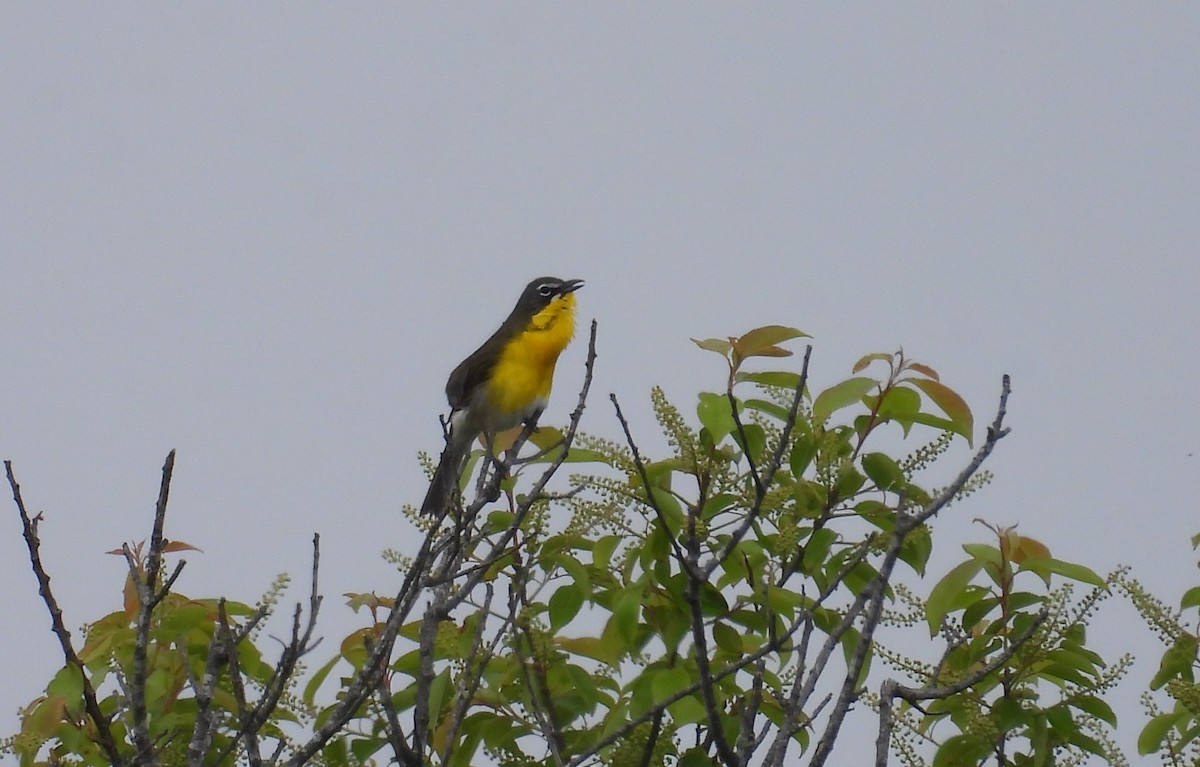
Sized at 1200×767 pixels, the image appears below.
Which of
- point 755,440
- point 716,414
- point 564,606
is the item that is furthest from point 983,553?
point 564,606

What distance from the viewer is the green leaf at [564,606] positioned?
4.13 meters

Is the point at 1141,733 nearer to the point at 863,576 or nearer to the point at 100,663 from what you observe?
the point at 863,576

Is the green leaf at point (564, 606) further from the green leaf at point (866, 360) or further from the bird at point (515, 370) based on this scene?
the bird at point (515, 370)

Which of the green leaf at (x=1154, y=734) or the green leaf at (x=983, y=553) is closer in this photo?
the green leaf at (x=983, y=553)

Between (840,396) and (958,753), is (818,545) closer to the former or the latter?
(840,396)

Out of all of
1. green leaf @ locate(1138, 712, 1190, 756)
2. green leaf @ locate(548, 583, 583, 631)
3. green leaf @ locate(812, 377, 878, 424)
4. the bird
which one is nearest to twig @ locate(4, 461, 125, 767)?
green leaf @ locate(548, 583, 583, 631)

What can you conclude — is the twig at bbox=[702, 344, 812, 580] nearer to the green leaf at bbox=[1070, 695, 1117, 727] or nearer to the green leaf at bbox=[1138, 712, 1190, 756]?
the green leaf at bbox=[1070, 695, 1117, 727]

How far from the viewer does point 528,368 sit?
28.8 ft

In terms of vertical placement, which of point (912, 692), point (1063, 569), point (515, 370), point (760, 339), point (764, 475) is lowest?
point (912, 692)

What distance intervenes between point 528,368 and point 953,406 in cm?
502

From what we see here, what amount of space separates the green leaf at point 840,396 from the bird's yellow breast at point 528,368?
501 centimetres

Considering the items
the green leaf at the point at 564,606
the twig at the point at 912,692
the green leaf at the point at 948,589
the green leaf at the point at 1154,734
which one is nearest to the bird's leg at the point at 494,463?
the green leaf at the point at 564,606

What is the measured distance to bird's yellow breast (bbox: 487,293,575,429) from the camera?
875 cm

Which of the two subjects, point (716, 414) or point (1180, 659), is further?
point (1180, 659)
